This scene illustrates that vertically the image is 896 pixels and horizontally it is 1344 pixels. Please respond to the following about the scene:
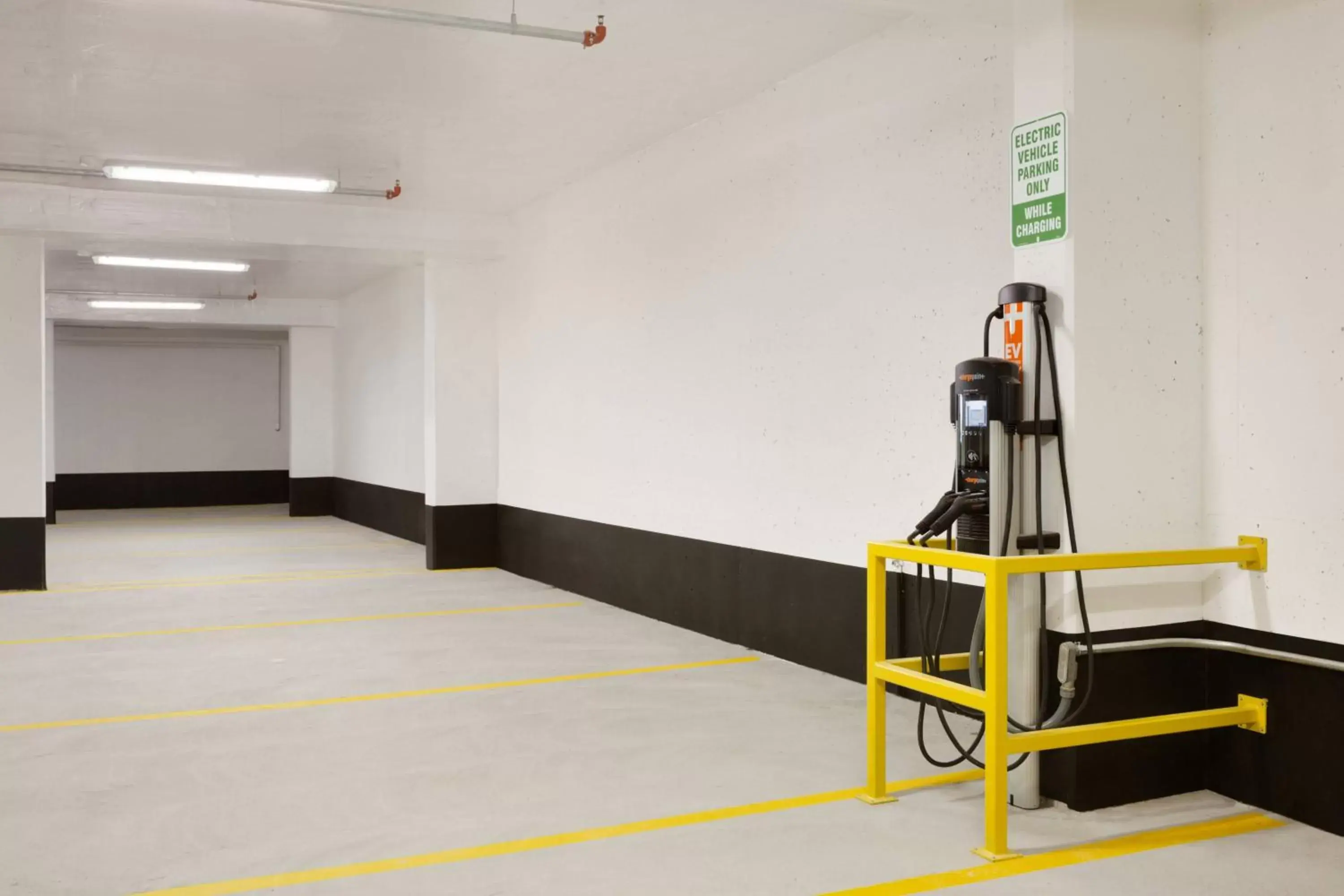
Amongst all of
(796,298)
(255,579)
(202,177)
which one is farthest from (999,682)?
(255,579)

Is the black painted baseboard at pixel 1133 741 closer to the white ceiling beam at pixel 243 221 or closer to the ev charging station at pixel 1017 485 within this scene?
the ev charging station at pixel 1017 485

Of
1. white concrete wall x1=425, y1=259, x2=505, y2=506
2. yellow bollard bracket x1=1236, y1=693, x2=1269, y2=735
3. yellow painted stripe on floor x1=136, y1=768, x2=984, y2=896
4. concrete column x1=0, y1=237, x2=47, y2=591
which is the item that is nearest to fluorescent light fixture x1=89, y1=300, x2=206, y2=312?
concrete column x1=0, y1=237, x2=47, y2=591

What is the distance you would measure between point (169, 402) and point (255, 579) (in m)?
12.0

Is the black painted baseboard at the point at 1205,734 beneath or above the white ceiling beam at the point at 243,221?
beneath

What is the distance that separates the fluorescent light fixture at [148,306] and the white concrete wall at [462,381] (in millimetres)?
6884

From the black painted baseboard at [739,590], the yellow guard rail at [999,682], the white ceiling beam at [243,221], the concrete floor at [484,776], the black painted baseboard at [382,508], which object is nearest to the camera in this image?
the concrete floor at [484,776]

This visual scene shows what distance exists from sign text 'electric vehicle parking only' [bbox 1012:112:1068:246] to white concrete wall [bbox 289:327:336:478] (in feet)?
52.0

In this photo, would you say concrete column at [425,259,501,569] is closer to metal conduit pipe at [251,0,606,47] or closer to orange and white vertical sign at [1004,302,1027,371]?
metal conduit pipe at [251,0,606,47]

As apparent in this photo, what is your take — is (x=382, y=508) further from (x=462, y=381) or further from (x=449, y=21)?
(x=449, y=21)

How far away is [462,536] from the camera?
11539 mm

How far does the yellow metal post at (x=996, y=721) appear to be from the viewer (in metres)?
3.67

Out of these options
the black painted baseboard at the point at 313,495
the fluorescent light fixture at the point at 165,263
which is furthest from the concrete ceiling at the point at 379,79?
the black painted baseboard at the point at 313,495

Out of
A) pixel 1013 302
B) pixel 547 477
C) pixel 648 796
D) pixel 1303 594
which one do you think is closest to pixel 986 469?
pixel 1013 302

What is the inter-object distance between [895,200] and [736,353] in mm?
1735
